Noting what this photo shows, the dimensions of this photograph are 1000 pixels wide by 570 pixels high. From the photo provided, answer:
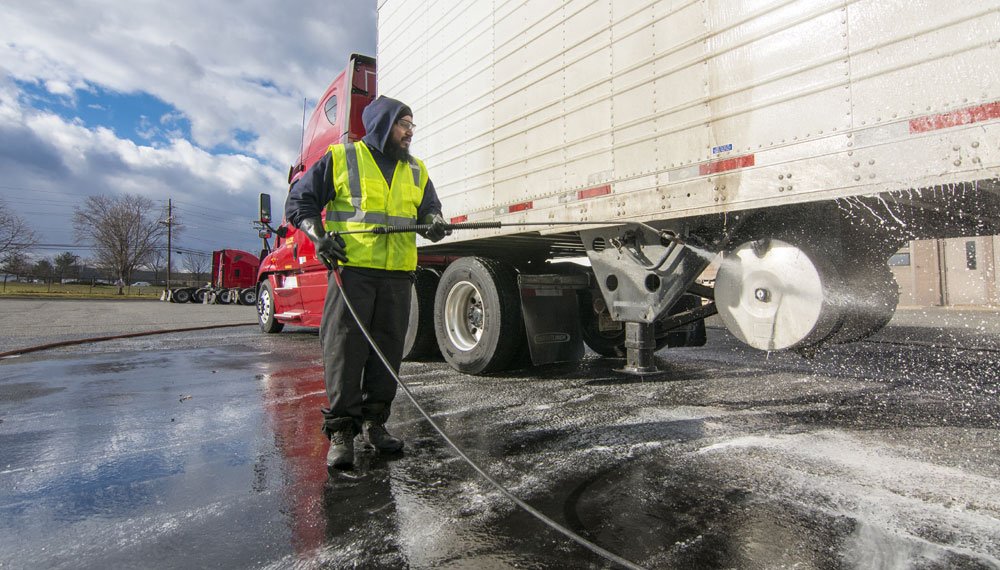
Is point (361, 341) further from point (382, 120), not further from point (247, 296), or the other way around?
point (247, 296)

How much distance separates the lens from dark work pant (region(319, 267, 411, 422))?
2619 mm

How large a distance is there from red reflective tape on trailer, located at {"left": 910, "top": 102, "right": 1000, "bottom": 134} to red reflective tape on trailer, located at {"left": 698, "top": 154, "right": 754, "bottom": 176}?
692mm

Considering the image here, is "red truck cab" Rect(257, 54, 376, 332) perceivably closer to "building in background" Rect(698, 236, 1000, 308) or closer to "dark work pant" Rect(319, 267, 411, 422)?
"dark work pant" Rect(319, 267, 411, 422)

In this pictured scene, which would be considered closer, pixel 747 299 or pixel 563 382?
pixel 747 299

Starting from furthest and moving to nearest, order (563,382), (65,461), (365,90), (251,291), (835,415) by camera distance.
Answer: (251,291), (365,90), (563,382), (835,415), (65,461)

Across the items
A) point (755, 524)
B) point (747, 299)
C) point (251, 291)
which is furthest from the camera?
point (251, 291)

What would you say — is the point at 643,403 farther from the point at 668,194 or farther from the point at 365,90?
the point at 365,90

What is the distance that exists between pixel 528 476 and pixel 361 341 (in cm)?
107

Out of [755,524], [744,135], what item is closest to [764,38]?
[744,135]

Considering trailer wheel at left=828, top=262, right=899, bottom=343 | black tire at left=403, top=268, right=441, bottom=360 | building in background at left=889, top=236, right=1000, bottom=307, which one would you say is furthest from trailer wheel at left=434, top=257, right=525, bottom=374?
building in background at left=889, top=236, right=1000, bottom=307

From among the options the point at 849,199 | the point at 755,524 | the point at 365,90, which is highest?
the point at 365,90

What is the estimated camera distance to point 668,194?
10.1ft

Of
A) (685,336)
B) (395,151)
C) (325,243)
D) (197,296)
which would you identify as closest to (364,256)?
(325,243)

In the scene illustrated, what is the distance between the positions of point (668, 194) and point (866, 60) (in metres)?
1.10
